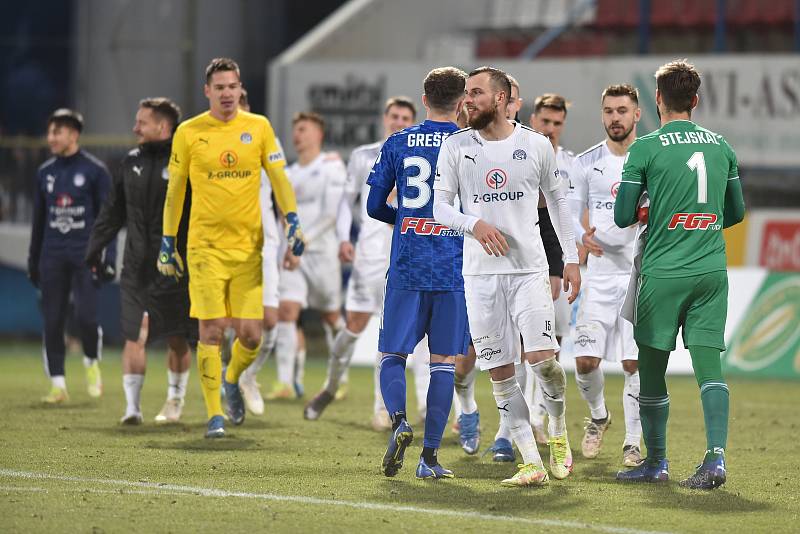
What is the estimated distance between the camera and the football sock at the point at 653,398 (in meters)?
7.18

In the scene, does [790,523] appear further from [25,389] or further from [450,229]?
[25,389]

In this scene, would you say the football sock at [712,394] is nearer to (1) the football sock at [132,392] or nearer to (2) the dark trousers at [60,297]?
(1) the football sock at [132,392]

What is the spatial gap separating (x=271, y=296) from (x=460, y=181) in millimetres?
4668

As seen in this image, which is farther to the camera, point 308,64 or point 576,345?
point 308,64

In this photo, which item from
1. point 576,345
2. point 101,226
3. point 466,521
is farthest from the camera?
point 101,226

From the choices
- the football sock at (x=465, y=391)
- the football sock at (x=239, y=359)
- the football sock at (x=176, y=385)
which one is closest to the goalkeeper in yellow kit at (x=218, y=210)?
the football sock at (x=239, y=359)

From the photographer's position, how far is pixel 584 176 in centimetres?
868

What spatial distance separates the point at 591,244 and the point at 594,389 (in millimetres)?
900

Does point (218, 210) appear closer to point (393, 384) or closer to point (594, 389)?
point (393, 384)

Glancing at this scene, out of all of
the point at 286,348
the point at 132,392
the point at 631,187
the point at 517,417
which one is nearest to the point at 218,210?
the point at 132,392

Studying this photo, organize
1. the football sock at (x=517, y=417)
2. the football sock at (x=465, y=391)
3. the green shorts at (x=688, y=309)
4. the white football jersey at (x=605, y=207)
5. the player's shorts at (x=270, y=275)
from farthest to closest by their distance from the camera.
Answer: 1. the player's shorts at (x=270, y=275)
2. the football sock at (x=465, y=391)
3. the white football jersey at (x=605, y=207)
4. the football sock at (x=517, y=417)
5. the green shorts at (x=688, y=309)

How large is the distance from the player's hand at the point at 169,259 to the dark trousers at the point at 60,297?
249cm

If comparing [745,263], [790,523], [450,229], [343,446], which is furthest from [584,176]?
[745,263]

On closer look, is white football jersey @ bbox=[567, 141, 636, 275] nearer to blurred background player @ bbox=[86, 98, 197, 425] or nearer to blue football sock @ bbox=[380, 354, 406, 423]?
blue football sock @ bbox=[380, 354, 406, 423]
